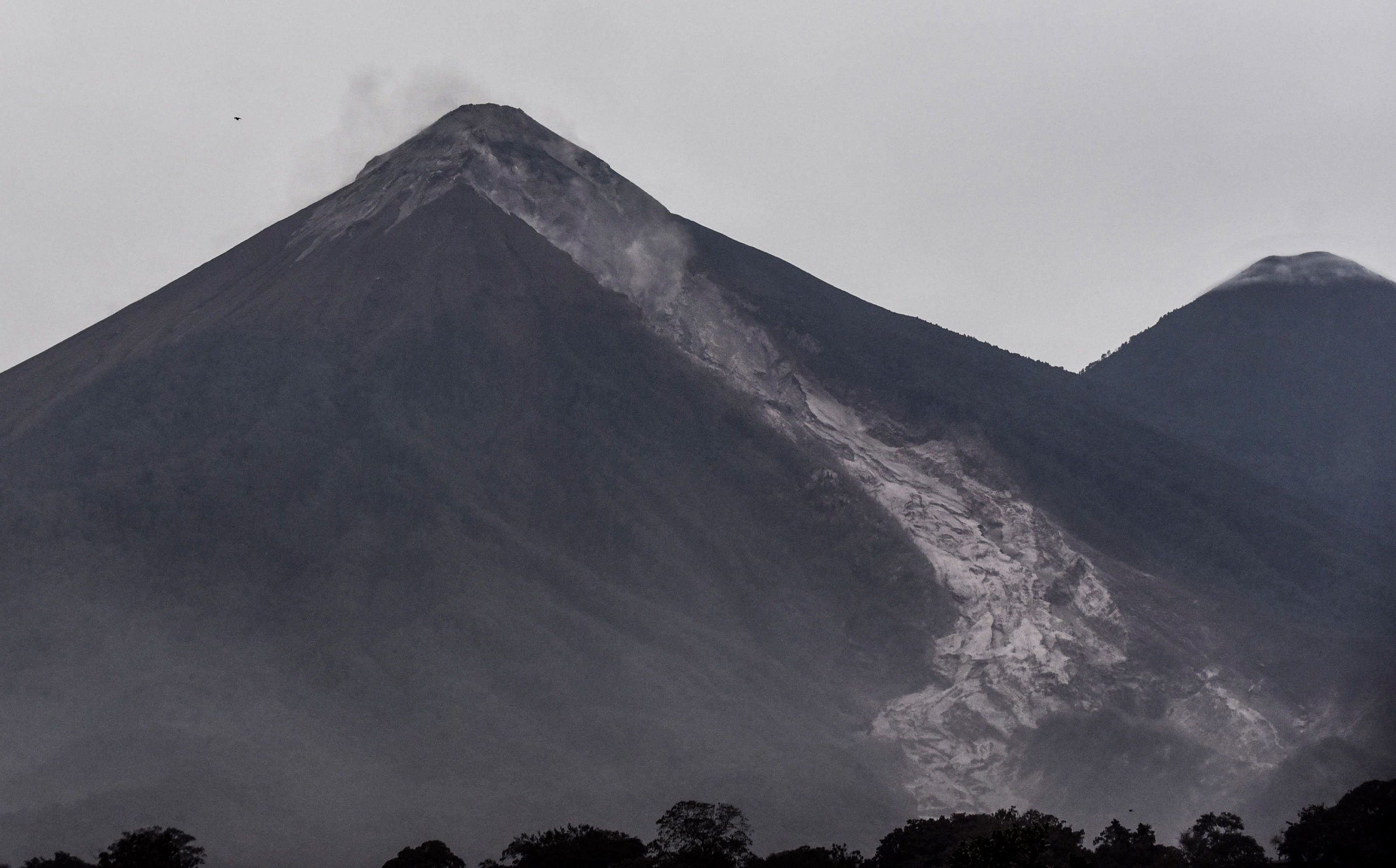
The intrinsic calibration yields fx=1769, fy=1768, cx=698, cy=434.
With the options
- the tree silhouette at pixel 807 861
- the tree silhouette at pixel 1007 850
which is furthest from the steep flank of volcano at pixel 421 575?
the tree silhouette at pixel 1007 850

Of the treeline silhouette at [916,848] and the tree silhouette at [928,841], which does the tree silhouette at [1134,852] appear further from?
the tree silhouette at [928,841]

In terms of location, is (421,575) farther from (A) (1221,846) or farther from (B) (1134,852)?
(A) (1221,846)

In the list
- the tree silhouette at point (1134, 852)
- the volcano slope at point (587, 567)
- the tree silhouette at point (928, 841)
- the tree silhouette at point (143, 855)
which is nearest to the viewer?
the tree silhouette at point (143, 855)

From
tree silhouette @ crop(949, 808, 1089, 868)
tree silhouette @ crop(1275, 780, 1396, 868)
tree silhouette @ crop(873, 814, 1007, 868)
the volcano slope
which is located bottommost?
tree silhouette @ crop(949, 808, 1089, 868)

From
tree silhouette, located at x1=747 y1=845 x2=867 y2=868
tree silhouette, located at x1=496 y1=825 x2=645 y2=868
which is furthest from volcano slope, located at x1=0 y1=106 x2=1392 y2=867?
tree silhouette, located at x1=747 y1=845 x2=867 y2=868

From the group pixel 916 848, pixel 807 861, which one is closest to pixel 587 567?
pixel 916 848

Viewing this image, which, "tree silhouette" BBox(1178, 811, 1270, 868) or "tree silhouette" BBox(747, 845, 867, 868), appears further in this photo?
"tree silhouette" BBox(1178, 811, 1270, 868)

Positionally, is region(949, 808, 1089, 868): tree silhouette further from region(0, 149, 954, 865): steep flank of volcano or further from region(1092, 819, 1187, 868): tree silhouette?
region(0, 149, 954, 865): steep flank of volcano
